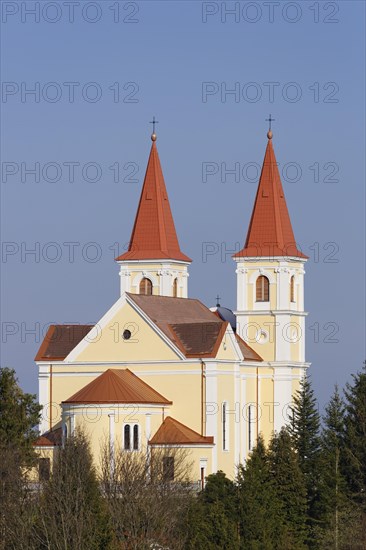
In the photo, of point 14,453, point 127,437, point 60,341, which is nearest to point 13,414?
point 14,453

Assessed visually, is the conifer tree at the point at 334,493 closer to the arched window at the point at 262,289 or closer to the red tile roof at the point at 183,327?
the red tile roof at the point at 183,327

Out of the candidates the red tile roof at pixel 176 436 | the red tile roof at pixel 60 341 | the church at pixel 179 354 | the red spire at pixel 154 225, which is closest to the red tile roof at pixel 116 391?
the church at pixel 179 354

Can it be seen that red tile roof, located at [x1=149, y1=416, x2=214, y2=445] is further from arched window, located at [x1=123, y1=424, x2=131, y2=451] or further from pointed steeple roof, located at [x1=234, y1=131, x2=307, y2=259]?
pointed steeple roof, located at [x1=234, y1=131, x2=307, y2=259]

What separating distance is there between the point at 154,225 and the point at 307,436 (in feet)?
57.5

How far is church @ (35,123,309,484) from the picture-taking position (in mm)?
90000

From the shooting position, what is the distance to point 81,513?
65875 mm

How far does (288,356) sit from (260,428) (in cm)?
447

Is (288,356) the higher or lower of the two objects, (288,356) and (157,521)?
the higher

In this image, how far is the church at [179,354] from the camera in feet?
295

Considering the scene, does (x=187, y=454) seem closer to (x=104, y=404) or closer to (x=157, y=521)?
(x=104, y=404)

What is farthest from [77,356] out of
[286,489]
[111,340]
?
[286,489]

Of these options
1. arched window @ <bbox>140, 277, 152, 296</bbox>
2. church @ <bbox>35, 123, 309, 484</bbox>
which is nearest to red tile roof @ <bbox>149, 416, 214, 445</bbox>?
church @ <bbox>35, 123, 309, 484</bbox>

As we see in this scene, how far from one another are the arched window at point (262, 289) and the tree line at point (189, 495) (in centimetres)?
847

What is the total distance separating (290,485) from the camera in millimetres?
80562
